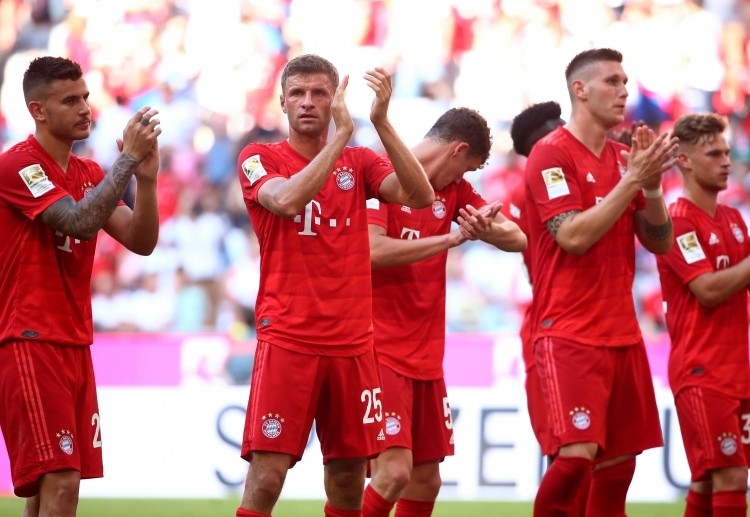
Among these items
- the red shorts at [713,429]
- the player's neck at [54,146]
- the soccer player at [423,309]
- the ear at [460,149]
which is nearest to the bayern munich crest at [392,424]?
the soccer player at [423,309]

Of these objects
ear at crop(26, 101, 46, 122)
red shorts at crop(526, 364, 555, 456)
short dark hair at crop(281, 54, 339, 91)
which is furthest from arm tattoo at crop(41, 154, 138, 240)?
red shorts at crop(526, 364, 555, 456)

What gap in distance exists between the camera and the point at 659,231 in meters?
6.81

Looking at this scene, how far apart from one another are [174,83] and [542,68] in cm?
453

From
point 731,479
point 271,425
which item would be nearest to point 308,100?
point 271,425

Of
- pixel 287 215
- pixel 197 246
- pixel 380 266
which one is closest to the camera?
pixel 287 215

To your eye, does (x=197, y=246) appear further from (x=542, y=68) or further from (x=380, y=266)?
(x=380, y=266)

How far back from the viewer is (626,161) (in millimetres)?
6996

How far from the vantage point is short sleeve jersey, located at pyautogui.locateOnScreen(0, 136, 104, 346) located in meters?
5.90

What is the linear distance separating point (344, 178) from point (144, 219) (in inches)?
39.8

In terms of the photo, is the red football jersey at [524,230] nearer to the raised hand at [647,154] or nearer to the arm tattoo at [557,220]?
the arm tattoo at [557,220]

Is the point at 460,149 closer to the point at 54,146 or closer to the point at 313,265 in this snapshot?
the point at 313,265

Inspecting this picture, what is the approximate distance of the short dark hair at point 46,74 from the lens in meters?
6.17

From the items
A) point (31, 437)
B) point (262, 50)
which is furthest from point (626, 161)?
point (262, 50)

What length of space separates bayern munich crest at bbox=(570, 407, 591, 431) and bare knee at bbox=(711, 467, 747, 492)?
1.21 metres
